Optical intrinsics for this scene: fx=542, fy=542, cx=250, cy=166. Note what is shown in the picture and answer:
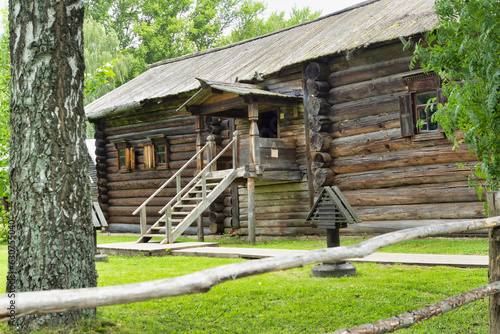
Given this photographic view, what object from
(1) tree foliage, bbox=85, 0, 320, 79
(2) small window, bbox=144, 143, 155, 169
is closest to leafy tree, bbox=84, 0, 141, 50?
(1) tree foliage, bbox=85, 0, 320, 79

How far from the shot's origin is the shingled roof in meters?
11.8

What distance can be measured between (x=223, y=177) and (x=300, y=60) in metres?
3.30

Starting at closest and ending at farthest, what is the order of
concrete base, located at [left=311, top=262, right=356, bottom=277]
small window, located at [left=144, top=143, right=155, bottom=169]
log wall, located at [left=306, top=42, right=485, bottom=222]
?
concrete base, located at [left=311, top=262, right=356, bottom=277], log wall, located at [left=306, top=42, right=485, bottom=222], small window, located at [left=144, top=143, right=155, bottom=169]

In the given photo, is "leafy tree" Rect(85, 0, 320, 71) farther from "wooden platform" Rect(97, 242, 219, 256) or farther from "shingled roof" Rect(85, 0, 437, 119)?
"wooden platform" Rect(97, 242, 219, 256)

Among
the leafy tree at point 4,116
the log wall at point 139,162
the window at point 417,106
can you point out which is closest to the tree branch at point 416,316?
the window at point 417,106

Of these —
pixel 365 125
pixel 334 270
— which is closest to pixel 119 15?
pixel 365 125

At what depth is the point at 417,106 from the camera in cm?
1144

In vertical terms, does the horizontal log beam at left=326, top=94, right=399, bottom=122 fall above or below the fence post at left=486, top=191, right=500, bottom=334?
above

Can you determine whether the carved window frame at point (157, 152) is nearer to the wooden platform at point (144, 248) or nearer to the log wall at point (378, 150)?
the wooden platform at point (144, 248)

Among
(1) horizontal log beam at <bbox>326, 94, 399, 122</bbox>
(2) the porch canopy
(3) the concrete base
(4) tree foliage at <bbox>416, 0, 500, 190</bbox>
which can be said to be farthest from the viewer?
(2) the porch canopy

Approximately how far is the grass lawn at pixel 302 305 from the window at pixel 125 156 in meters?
11.1

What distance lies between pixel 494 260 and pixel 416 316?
123cm

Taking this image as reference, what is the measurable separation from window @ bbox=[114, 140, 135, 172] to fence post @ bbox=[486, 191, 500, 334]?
15518mm

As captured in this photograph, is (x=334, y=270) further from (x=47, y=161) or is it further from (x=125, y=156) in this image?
(x=125, y=156)
